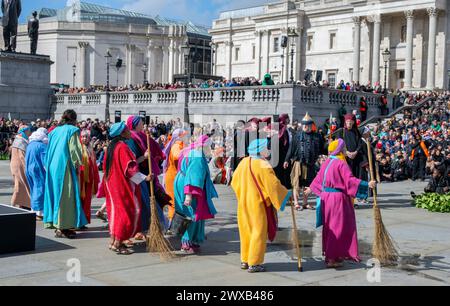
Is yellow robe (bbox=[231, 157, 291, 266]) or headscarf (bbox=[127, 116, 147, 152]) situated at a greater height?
headscarf (bbox=[127, 116, 147, 152])

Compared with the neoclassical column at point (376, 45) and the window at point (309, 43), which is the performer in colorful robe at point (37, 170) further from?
the window at point (309, 43)

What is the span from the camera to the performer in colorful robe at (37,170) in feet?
39.0

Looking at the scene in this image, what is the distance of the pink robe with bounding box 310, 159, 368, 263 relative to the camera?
820 cm

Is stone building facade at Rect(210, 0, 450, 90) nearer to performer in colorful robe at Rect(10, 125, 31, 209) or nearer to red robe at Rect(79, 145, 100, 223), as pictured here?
performer in colorful robe at Rect(10, 125, 31, 209)

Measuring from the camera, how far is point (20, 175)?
490 inches

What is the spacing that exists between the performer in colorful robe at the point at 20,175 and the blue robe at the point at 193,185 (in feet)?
14.6

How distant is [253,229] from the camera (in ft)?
26.0

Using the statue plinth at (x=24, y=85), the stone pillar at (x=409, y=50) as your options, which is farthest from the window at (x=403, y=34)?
the statue plinth at (x=24, y=85)

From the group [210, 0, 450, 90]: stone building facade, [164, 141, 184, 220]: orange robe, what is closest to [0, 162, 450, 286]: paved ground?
[164, 141, 184, 220]: orange robe

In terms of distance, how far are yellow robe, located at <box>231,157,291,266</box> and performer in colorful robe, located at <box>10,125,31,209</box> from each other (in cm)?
595

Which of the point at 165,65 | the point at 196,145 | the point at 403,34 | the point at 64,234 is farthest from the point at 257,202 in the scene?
the point at 165,65

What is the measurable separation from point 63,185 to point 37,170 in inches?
77.3

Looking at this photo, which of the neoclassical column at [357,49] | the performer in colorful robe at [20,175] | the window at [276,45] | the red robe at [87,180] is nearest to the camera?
the red robe at [87,180]
